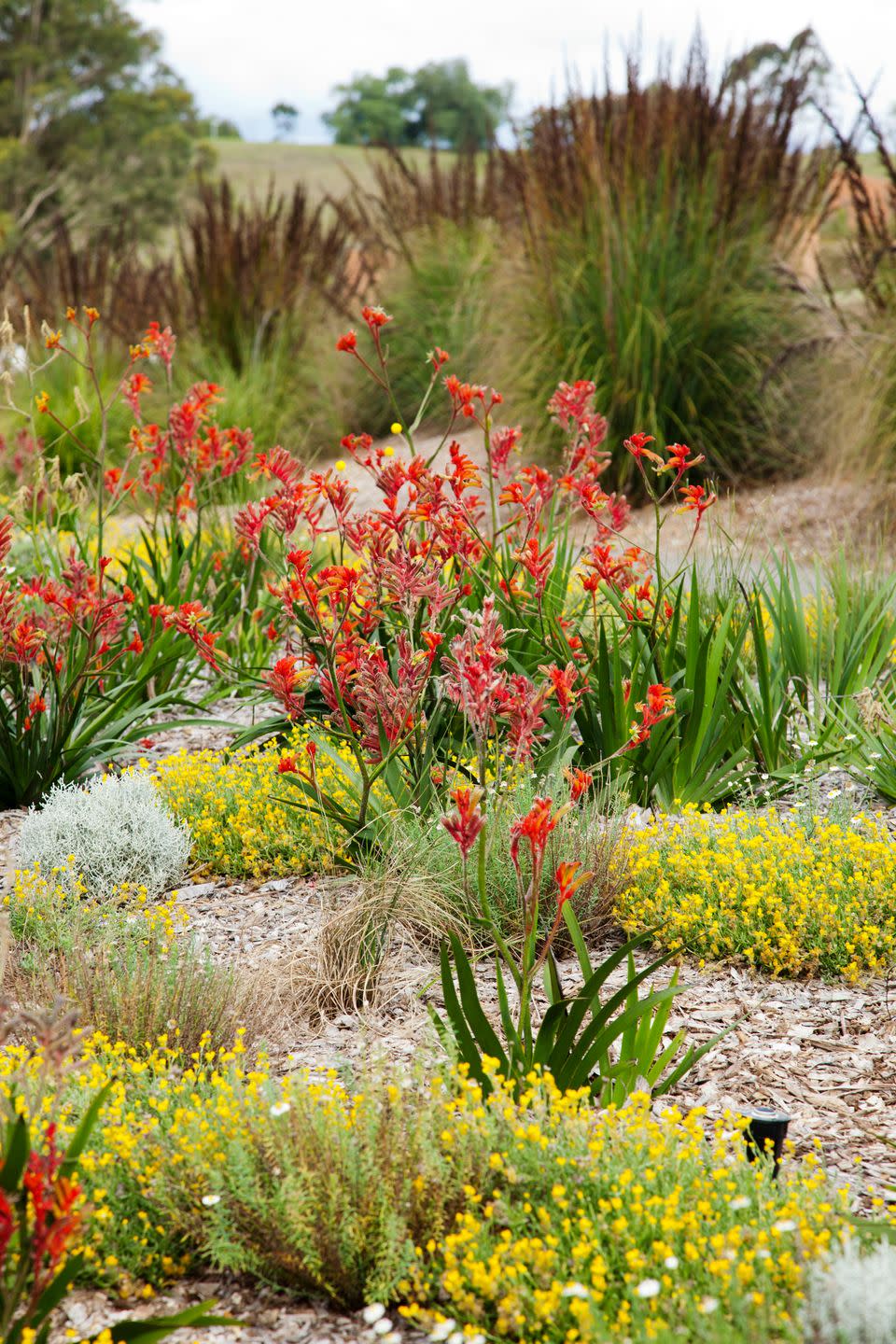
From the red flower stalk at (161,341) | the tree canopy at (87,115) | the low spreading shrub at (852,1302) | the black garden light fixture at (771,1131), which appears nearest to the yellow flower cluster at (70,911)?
the black garden light fixture at (771,1131)

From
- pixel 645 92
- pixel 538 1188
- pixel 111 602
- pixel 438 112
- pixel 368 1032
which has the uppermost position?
pixel 438 112

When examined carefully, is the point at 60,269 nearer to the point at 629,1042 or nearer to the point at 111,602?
the point at 111,602

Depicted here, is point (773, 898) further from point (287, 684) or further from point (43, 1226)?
point (43, 1226)

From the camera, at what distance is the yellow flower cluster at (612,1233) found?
5.68 ft

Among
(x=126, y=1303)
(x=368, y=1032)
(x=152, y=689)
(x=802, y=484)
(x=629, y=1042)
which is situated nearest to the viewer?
(x=126, y=1303)

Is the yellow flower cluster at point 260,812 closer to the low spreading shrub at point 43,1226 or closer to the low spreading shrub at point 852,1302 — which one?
the low spreading shrub at point 43,1226

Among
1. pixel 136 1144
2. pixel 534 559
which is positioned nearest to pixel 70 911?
pixel 136 1144

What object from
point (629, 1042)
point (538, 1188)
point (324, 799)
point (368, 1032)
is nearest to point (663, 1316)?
point (538, 1188)

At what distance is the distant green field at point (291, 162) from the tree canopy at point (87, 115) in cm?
2171

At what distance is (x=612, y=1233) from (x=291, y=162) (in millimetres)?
69599

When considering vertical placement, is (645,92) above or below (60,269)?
above

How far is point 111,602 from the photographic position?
3904 mm

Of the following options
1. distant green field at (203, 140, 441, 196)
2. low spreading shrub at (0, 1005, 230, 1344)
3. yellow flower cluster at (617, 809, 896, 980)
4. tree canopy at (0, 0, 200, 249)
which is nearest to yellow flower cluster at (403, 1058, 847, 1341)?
low spreading shrub at (0, 1005, 230, 1344)

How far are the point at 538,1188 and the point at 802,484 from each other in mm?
7105
